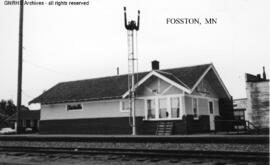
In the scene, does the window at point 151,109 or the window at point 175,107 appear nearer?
the window at point 175,107

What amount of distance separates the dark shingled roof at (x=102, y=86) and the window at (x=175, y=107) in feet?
3.73

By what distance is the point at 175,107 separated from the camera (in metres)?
22.0

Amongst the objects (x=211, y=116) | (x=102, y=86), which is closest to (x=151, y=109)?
(x=211, y=116)

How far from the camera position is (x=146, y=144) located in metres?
15.3

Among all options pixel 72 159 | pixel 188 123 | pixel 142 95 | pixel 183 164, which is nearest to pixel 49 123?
pixel 142 95

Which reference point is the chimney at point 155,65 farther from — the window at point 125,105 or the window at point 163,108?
the window at point 163,108

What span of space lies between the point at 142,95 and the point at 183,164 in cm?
1382

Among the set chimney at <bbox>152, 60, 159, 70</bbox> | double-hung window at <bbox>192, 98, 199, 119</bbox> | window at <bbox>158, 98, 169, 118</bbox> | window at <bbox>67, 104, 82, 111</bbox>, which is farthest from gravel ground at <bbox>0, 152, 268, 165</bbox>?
chimney at <bbox>152, 60, 159, 70</bbox>

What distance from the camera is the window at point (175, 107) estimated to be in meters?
21.9

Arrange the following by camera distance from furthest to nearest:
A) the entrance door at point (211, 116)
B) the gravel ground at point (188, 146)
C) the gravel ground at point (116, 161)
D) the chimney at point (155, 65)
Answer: the chimney at point (155, 65)
the entrance door at point (211, 116)
the gravel ground at point (188, 146)
the gravel ground at point (116, 161)

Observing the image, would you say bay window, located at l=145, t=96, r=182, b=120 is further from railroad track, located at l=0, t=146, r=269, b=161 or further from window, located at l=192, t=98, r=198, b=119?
railroad track, located at l=0, t=146, r=269, b=161

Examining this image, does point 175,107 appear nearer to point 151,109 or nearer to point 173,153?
point 151,109

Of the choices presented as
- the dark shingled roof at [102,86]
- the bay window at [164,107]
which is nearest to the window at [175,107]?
the bay window at [164,107]

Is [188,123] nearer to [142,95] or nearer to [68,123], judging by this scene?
[142,95]
